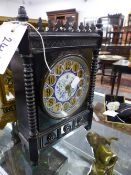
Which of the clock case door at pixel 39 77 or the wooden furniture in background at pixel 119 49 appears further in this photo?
the wooden furniture in background at pixel 119 49

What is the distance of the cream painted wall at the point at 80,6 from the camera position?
4439 mm

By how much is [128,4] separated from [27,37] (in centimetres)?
468

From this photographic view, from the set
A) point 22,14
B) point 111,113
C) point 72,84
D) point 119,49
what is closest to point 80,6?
point 119,49

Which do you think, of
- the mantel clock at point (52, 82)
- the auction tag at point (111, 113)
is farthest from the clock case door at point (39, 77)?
the auction tag at point (111, 113)

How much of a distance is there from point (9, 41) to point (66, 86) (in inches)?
10.5

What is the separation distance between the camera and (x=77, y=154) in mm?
740

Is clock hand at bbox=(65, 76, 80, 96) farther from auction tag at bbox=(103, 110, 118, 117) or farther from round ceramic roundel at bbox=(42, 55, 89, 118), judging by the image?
auction tag at bbox=(103, 110, 118, 117)

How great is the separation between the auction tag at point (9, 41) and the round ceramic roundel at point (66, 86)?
15 centimetres

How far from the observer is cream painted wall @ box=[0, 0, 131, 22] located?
4.44 meters

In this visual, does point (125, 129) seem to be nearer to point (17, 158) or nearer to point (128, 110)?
point (128, 110)

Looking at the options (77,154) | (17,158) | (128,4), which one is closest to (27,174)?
(17,158)

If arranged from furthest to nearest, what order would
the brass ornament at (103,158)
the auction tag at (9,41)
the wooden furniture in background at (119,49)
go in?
the wooden furniture in background at (119,49)
the brass ornament at (103,158)
the auction tag at (9,41)

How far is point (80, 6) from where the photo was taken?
17.2ft

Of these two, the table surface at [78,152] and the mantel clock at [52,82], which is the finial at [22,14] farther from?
the table surface at [78,152]
